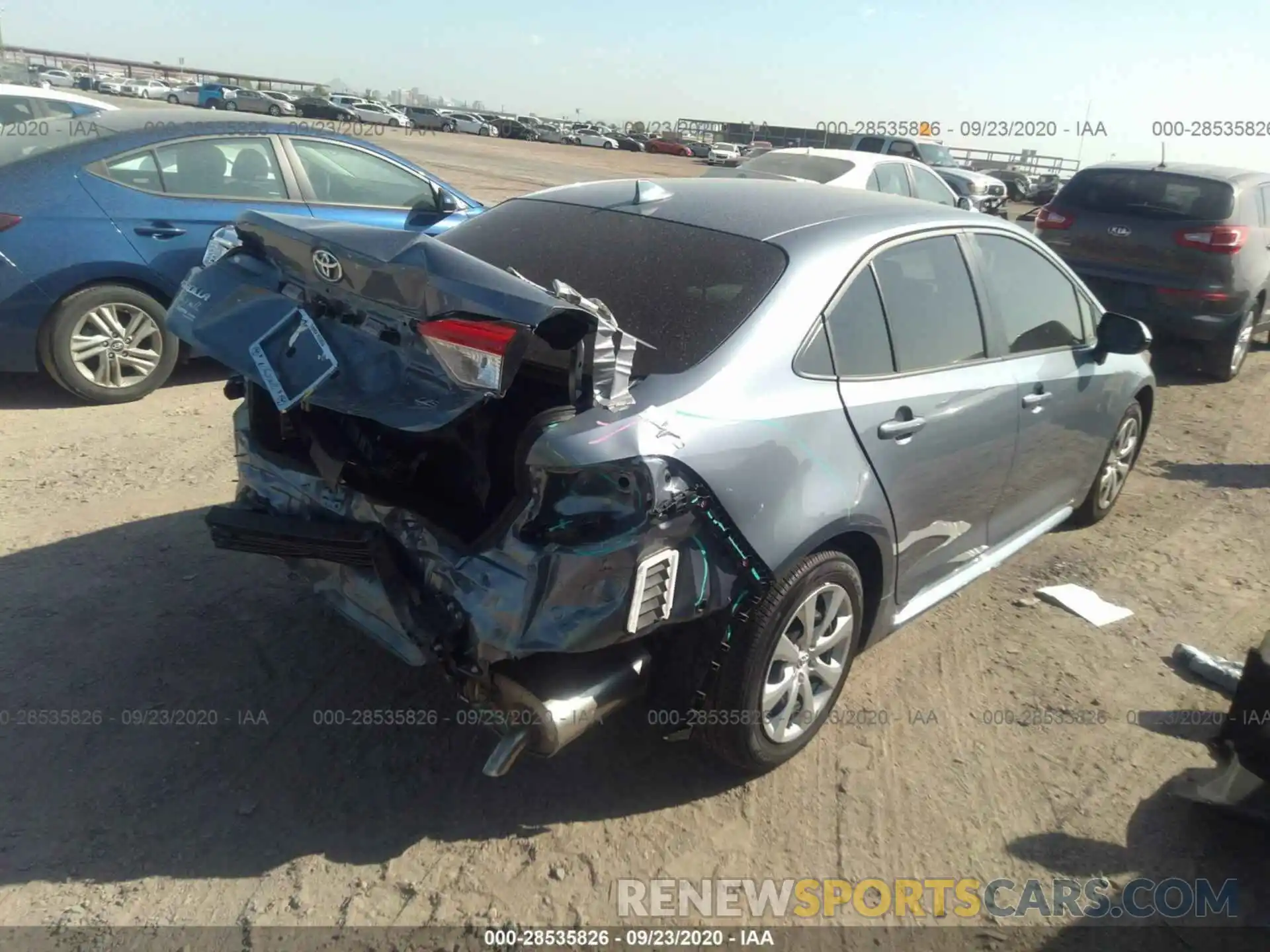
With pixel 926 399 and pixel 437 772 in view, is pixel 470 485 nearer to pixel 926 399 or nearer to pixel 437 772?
pixel 437 772

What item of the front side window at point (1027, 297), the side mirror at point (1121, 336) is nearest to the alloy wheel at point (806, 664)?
the front side window at point (1027, 297)

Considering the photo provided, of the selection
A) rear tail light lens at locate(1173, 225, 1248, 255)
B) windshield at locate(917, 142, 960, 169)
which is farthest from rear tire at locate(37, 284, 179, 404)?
windshield at locate(917, 142, 960, 169)

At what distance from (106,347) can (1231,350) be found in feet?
29.6

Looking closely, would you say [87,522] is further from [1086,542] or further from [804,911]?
[1086,542]

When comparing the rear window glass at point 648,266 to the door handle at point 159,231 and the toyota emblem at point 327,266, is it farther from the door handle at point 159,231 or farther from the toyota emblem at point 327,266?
the door handle at point 159,231

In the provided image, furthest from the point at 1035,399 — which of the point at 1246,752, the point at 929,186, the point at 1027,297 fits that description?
the point at 929,186

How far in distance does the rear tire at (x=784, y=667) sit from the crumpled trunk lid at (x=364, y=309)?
0.99 meters

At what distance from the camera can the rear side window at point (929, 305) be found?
326cm

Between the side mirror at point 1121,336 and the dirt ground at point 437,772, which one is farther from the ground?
the side mirror at point 1121,336

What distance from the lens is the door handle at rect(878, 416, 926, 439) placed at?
3.04m

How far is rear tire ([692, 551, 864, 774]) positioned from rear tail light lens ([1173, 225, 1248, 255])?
6761 mm

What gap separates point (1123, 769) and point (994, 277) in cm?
190

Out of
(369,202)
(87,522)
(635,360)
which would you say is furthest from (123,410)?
(635,360)

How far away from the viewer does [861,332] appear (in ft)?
10.2
